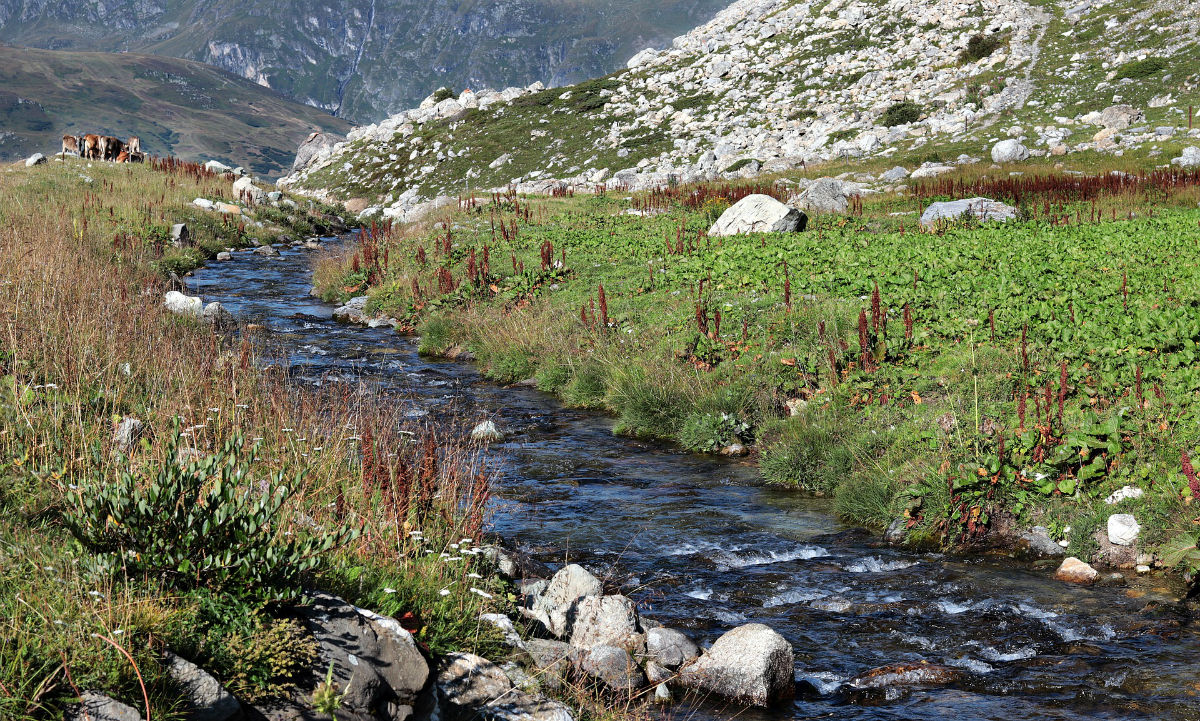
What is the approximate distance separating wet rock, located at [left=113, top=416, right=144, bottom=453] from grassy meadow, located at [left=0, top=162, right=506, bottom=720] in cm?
7

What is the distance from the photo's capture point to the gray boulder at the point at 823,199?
2473 centimetres

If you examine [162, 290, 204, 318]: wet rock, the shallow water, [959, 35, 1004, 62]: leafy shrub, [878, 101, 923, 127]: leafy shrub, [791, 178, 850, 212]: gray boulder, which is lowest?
the shallow water

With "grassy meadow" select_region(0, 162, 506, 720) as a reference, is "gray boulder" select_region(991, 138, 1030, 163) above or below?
above

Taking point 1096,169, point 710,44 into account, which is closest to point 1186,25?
point 1096,169

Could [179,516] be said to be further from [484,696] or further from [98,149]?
[98,149]

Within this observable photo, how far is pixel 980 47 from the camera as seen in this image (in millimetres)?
54531

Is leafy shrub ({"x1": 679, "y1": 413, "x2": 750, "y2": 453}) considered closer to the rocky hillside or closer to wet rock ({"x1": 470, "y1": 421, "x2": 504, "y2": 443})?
wet rock ({"x1": 470, "y1": 421, "x2": 504, "y2": 443})

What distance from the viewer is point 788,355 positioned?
11.4 meters

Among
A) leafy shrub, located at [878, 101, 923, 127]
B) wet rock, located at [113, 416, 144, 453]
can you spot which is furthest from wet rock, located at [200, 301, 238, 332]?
leafy shrub, located at [878, 101, 923, 127]

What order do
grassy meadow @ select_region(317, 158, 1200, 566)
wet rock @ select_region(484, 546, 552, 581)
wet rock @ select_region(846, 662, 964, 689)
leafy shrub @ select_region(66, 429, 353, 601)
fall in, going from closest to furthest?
1. leafy shrub @ select_region(66, 429, 353, 601)
2. wet rock @ select_region(846, 662, 964, 689)
3. wet rock @ select_region(484, 546, 552, 581)
4. grassy meadow @ select_region(317, 158, 1200, 566)

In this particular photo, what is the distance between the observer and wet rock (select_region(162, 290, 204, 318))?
13125 mm

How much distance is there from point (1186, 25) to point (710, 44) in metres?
41.2

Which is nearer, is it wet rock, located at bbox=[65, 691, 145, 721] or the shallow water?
wet rock, located at bbox=[65, 691, 145, 721]

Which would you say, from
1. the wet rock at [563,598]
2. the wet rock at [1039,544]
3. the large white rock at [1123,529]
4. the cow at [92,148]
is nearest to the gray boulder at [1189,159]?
the large white rock at [1123,529]
